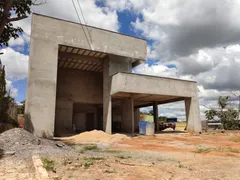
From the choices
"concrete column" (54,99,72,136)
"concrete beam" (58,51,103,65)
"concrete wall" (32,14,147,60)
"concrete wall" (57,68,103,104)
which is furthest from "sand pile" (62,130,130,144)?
"concrete wall" (32,14,147,60)

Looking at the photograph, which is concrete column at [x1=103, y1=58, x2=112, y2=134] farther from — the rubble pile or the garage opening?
the rubble pile

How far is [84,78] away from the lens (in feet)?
77.5

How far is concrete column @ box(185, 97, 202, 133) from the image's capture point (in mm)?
21266

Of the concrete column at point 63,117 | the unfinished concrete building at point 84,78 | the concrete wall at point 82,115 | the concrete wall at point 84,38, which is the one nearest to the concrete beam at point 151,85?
the unfinished concrete building at point 84,78

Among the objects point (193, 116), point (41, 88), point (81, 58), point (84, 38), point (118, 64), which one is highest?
point (84, 38)

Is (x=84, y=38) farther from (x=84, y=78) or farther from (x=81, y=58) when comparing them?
(x=84, y=78)

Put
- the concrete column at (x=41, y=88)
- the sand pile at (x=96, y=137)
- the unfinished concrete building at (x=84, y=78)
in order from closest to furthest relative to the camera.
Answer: the concrete column at (x=41, y=88) < the sand pile at (x=96, y=137) < the unfinished concrete building at (x=84, y=78)

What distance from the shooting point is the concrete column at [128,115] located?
2030 centimetres

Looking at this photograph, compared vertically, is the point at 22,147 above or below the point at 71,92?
below

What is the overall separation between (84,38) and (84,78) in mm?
6490

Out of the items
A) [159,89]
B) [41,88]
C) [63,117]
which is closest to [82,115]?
[63,117]

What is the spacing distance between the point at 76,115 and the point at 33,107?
36.8 ft

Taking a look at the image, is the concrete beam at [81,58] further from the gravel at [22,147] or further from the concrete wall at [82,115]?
the gravel at [22,147]

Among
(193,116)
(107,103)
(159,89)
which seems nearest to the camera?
(107,103)
